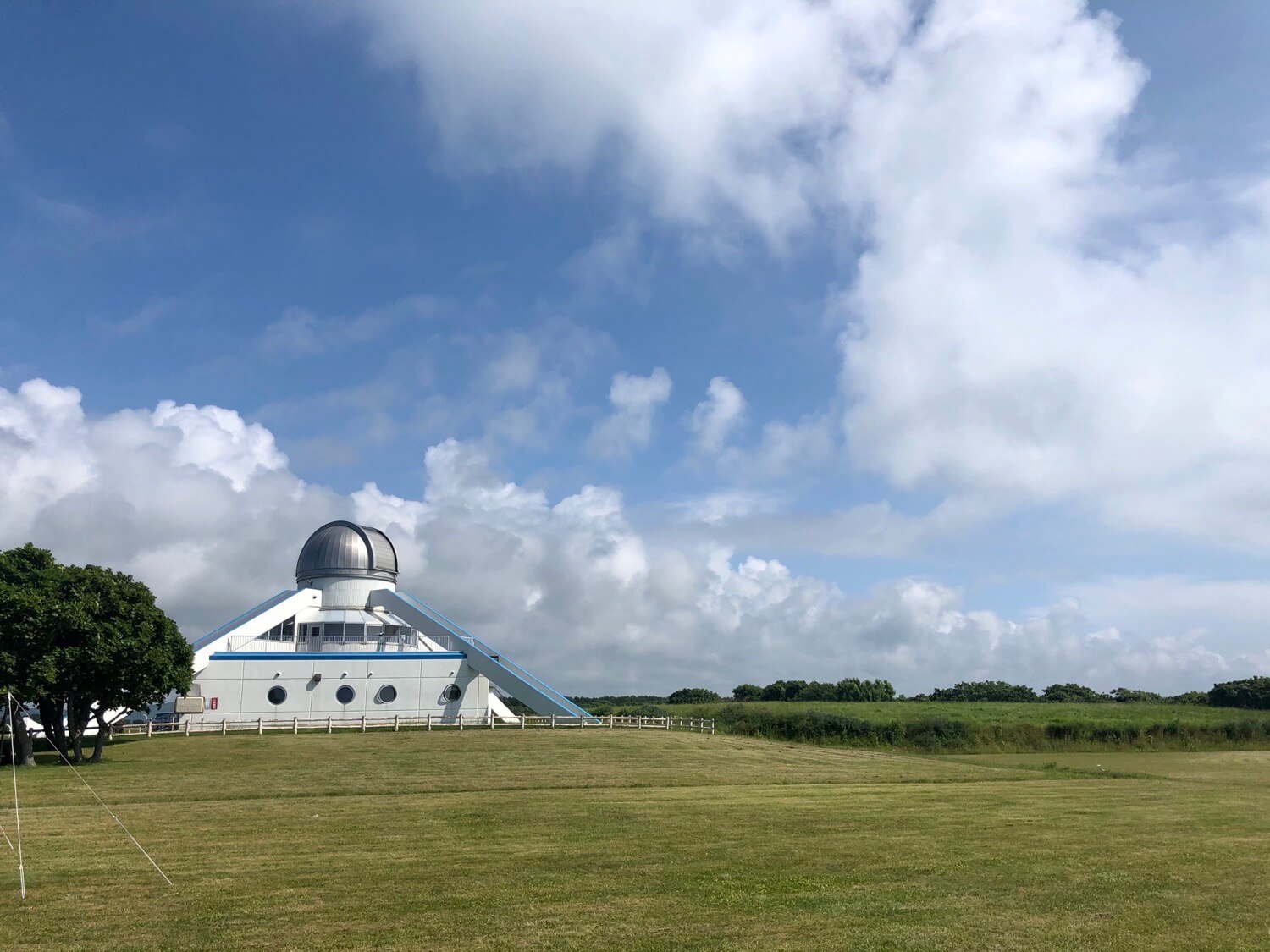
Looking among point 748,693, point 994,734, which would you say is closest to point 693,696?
point 748,693

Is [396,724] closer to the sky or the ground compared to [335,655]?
closer to the ground

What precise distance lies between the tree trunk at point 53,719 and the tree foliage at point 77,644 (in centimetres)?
3

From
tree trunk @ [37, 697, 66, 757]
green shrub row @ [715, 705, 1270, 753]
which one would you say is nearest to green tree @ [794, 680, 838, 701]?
green shrub row @ [715, 705, 1270, 753]

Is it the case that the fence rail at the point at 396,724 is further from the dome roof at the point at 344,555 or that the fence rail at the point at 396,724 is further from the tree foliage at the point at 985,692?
the tree foliage at the point at 985,692

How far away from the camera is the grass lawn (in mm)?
10625

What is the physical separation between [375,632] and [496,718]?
1164 cm

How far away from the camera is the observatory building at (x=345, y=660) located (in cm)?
4834

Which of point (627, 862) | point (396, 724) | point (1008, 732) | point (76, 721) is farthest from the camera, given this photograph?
point (1008, 732)

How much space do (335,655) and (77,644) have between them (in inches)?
730

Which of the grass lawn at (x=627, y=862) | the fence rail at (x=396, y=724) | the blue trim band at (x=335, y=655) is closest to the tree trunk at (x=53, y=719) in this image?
the grass lawn at (x=627, y=862)

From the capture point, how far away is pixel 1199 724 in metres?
54.2

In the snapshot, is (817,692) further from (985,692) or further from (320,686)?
(320,686)

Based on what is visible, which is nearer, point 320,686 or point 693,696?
point 320,686

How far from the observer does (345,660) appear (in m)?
49.3
